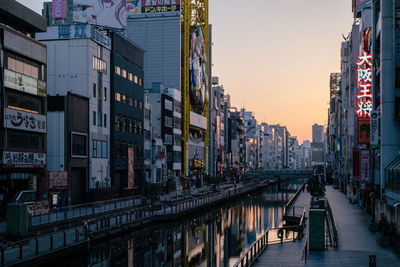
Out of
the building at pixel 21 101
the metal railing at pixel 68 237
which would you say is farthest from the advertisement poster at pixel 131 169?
the building at pixel 21 101

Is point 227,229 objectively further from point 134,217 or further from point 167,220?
point 134,217

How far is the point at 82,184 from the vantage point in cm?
7156

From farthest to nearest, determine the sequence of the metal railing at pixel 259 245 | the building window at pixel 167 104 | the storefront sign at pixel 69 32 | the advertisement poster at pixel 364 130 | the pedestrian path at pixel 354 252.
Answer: the building window at pixel 167 104 → the storefront sign at pixel 69 32 → the advertisement poster at pixel 364 130 → the pedestrian path at pixel 354 252 → the metal railing at pixel 259 245

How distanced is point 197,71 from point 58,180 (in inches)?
3303

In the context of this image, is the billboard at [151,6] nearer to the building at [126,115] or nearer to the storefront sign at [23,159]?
the building at [126,115]

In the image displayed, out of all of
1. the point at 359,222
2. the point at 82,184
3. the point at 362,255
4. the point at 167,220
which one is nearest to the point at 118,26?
the point at 82,184

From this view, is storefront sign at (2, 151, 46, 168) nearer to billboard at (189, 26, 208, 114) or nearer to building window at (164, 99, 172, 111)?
building window at (164, 99, 172, 111)

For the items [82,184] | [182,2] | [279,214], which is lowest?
[279,214]

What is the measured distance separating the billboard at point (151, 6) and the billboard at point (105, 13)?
47.3 m

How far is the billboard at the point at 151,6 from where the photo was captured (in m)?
133

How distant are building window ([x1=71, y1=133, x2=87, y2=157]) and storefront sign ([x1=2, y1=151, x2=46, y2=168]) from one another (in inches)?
311

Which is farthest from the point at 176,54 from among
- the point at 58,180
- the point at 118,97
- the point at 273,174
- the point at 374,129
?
the point at 374,129

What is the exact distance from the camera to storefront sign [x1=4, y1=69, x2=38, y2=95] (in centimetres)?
5342

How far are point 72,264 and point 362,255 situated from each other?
62.9 feet
